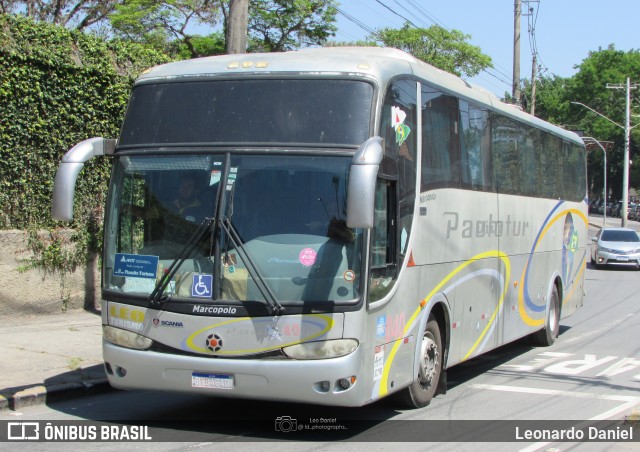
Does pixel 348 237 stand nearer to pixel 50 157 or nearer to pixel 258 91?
pixel 258 91

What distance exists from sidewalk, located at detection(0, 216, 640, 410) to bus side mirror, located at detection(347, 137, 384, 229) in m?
4.22

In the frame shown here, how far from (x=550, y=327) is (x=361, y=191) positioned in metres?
8.69

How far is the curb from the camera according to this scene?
27.5ft

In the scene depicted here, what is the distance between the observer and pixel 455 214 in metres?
9.48

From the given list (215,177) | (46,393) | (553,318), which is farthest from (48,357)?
(553,318)

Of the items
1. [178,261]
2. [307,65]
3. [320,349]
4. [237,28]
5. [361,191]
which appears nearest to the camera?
[361,191]

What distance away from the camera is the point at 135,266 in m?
7.57

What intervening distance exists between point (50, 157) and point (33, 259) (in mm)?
1693

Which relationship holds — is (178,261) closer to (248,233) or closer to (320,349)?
(248,233)

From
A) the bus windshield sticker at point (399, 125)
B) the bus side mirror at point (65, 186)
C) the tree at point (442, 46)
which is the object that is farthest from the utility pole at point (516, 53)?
the tree at point (442, 46)

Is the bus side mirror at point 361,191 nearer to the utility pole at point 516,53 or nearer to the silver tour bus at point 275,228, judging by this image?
the silver tour bus at point 275,228

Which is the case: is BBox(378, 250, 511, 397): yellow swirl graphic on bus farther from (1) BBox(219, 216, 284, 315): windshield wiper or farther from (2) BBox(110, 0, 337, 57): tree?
(2) BBox(110, 0, 337, 57): tree

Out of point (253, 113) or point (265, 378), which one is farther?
point (253, 113)

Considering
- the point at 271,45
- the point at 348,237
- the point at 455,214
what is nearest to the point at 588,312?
the point at 455,214
